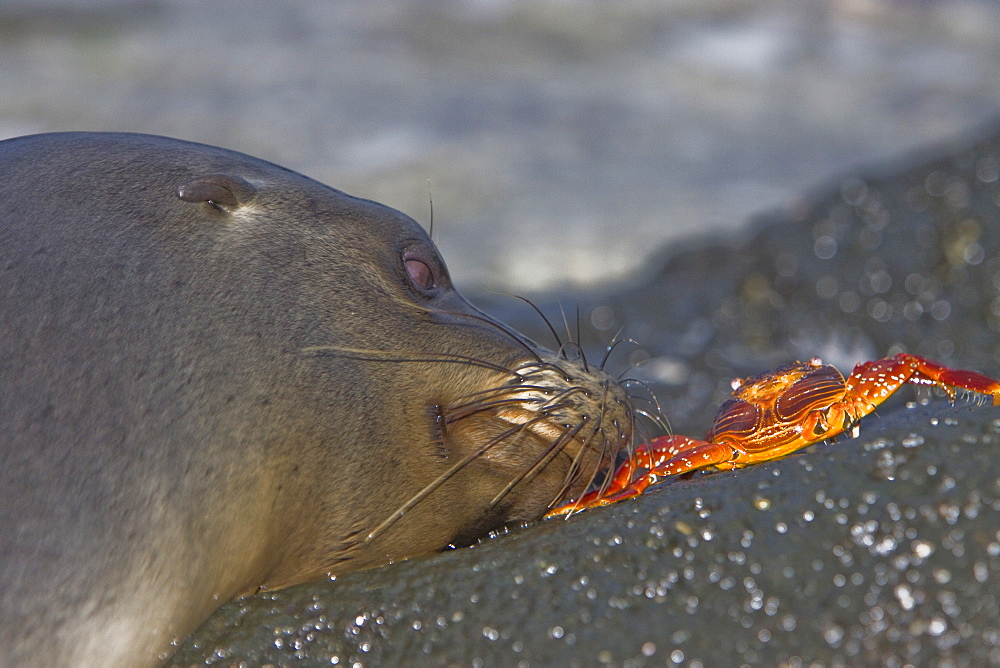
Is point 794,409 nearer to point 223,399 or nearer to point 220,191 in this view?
point 223,399

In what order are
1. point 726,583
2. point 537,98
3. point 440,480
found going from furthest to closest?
point 537,98, point 440,480, point 726,583

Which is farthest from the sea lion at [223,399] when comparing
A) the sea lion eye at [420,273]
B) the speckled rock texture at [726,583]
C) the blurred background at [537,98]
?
the blurred background at [537,98]

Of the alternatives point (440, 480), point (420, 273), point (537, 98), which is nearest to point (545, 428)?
point (440, 480)

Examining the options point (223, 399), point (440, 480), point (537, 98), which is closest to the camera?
point (223, 399)

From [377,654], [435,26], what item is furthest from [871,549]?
[435,26]

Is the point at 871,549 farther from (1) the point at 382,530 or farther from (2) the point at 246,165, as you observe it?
(2) the point at 246,165

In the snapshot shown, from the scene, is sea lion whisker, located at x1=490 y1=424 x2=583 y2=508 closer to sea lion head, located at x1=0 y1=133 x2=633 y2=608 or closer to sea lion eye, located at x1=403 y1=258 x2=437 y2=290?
sea lion head, located at x1=0 y1=133 x2=633 y2=608

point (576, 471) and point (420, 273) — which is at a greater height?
point (420, 273)
